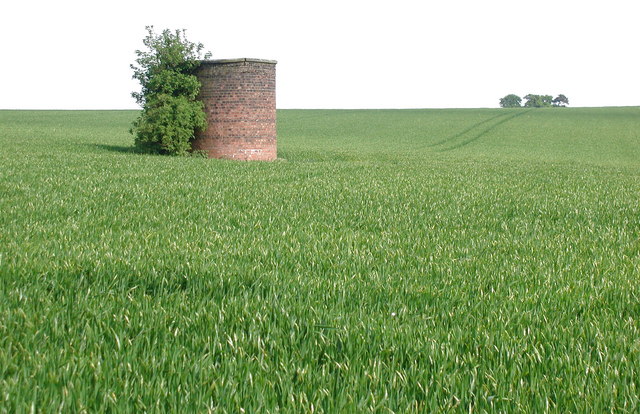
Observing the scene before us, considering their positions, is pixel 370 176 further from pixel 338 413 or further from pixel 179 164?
pixel 338 413

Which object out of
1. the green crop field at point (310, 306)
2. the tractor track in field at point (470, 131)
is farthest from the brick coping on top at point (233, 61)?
the tractor track in field at point (470, 131)

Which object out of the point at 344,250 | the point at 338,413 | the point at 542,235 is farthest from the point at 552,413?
the point at 542,235

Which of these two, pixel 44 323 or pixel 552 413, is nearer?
pixel 552 413

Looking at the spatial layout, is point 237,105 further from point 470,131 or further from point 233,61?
point 470,131

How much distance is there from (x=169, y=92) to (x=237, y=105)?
118 inches

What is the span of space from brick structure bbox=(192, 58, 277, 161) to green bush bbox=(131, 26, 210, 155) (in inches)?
21.3

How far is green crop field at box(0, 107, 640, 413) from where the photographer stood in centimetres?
307

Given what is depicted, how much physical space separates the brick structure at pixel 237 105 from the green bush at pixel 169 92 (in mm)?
540

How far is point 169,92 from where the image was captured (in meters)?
24.4

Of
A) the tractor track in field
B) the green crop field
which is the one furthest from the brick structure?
the tractor track in field

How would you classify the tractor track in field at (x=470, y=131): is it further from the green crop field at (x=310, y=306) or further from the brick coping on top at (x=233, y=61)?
the green crop field at (x=310, y=306)

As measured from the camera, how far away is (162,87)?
964 inches

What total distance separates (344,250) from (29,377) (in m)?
4.30

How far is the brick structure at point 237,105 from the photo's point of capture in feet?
81.1
